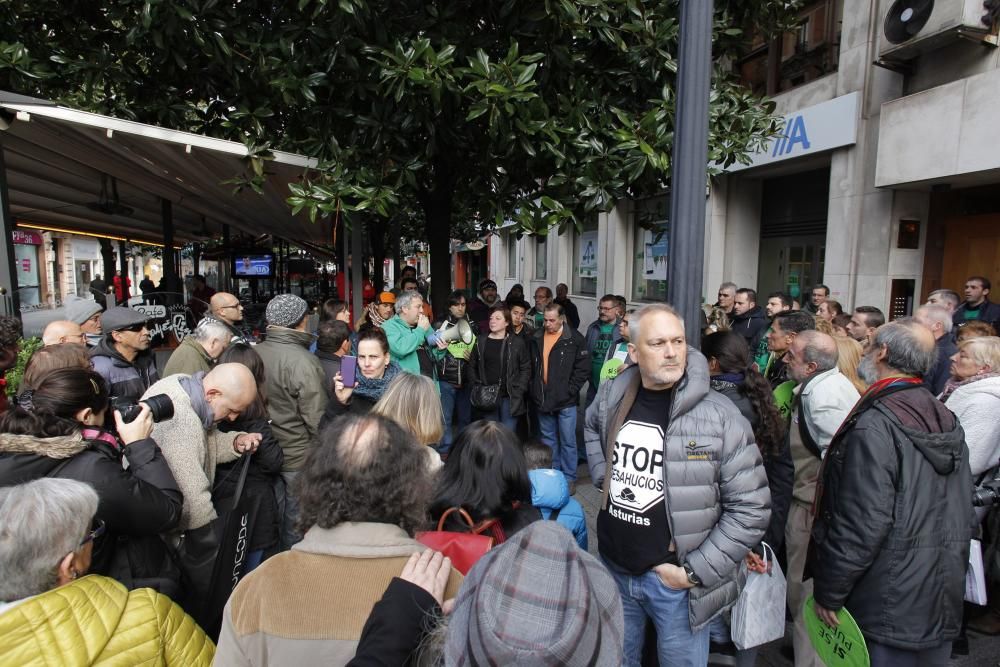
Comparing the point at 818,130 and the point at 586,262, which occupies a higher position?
the point at 818,130

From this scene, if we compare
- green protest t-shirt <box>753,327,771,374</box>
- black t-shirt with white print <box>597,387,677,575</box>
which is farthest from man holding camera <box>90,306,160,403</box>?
green protest t-shirt <box>753,327,771,374</box>

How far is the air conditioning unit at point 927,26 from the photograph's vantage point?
6254 mm

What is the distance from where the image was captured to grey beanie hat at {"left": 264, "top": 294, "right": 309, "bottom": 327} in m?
3.92

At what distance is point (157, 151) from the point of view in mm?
5273

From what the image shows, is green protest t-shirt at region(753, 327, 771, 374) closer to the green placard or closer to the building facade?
the building facade

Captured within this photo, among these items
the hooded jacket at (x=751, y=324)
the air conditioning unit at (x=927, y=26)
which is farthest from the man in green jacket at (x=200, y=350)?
the air conditioning unit at (x=927, y=26)

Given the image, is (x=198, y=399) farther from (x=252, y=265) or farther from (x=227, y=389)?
(x=252, y=265)

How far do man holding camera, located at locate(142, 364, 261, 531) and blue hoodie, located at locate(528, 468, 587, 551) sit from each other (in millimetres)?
1398

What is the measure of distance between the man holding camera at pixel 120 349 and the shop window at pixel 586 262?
1342 centimetres

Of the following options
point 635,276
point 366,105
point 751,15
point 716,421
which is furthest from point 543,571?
point 635,276

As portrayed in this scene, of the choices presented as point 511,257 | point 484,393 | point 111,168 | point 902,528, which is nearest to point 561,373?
point 484,393

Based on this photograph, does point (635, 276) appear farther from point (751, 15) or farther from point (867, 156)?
point (751, 15)

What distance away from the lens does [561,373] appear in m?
5.57

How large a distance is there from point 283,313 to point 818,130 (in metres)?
8.18
